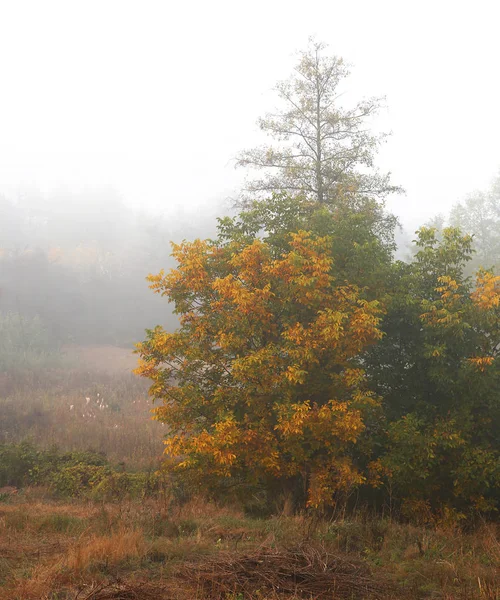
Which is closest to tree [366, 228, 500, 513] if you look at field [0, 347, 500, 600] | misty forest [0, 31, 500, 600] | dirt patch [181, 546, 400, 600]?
misty forest [0, 31, 500, 600]

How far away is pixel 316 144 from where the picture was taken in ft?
58.4

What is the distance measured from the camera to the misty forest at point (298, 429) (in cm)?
613

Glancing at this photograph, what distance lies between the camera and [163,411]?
11.4 metres

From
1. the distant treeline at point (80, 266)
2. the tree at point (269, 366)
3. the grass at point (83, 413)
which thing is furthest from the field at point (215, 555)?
the distant treeline at point (80, 266)

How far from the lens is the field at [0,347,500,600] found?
5273mm

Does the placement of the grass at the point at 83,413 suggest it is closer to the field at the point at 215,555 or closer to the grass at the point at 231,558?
the field at the point at 215,555

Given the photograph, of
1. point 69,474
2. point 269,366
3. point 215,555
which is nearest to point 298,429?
point 269,366

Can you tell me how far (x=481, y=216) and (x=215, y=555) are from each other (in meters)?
54.6

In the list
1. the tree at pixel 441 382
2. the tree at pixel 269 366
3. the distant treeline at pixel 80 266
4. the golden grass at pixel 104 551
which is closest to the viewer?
the golden grass at pixel 104 551

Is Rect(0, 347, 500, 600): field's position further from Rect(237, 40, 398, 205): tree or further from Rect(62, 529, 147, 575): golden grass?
Rect(237, 40, 398, 205): tree

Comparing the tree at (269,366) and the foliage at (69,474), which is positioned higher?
the tree at (269,366)

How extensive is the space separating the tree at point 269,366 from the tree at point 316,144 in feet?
19.0

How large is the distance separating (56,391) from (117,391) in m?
3.30

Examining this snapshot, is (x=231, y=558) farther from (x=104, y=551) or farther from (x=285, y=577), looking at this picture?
(x=104, y=551)
